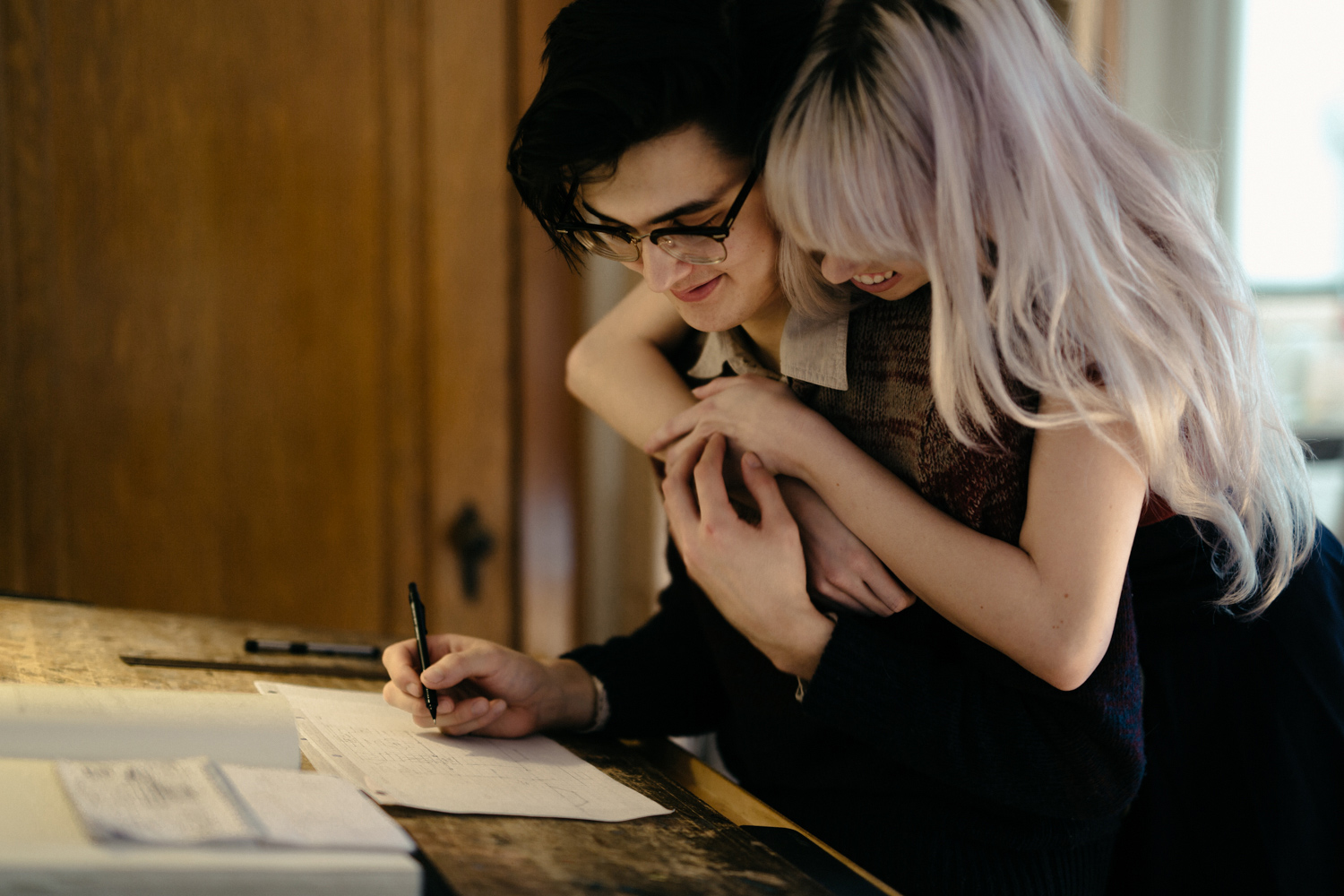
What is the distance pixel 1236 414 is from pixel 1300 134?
1.33m

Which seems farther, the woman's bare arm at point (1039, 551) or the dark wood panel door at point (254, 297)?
the dark wood panel door at point (254, 297)

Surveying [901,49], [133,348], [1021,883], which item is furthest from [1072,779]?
[133,348]

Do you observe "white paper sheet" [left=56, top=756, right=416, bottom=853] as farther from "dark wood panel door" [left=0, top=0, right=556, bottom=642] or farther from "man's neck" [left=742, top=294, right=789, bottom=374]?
"dark wood panel door" [left=0, top=0, right=556, bottom=642]

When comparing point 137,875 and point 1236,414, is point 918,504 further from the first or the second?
point 137,875

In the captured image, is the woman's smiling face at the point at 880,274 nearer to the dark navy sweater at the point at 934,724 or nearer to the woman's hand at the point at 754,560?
the dark navy sweater at the point at 934,724

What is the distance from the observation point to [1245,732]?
2.96ft

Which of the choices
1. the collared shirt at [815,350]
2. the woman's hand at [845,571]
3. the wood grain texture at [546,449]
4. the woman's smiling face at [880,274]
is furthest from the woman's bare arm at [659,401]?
the wood grain texture at [546,449]

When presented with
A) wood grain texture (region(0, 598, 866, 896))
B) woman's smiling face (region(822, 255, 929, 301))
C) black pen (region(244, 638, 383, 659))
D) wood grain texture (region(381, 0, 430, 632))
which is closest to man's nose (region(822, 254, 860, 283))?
woman's smiling face (region(822, 255, 929, 301))

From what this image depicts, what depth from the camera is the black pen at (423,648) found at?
88 centimetres

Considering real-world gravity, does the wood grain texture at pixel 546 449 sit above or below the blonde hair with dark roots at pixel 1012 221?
below

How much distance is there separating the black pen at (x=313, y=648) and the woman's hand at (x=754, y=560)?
465 mm

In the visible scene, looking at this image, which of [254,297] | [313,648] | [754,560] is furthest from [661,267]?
[254,297]

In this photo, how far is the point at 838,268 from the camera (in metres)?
0.78

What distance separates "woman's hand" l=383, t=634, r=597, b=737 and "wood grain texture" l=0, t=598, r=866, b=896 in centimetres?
4
